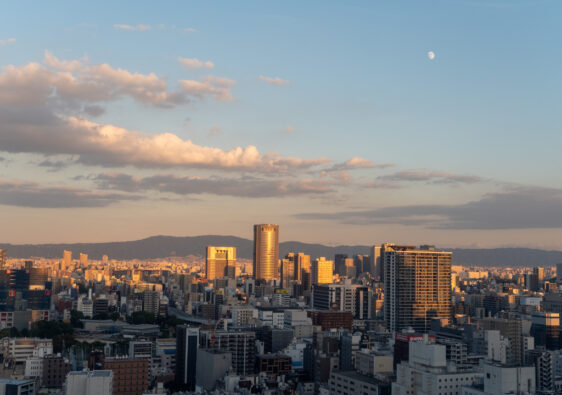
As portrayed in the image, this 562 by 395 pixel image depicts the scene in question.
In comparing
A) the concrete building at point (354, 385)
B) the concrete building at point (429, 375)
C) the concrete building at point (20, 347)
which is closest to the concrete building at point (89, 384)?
the concrete building at point (354, 385)

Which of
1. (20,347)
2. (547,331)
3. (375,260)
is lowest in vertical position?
(20,347)

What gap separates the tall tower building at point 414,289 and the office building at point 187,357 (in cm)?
3355

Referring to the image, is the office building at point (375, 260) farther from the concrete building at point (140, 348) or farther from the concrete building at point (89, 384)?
the concrete building at point (89, 384)

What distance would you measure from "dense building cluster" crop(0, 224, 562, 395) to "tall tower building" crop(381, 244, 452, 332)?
14cm

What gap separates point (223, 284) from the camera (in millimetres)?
162375

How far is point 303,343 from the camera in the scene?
2608 inches

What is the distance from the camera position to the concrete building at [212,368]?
54.0m

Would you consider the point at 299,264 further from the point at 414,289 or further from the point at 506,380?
the point at 506,380

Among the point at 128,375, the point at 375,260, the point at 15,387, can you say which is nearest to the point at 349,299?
the point at 128,375

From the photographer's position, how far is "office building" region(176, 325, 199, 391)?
59.1m

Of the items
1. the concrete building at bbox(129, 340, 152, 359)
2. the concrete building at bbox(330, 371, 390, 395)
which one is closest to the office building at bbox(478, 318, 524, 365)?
the concrete building at bbox(330, 371, 390, 395)

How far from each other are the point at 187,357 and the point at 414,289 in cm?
3700

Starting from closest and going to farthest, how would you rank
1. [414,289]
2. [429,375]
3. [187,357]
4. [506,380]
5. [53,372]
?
[506,380] → [429,375] → [53,372] → [187,357] → [414,289]

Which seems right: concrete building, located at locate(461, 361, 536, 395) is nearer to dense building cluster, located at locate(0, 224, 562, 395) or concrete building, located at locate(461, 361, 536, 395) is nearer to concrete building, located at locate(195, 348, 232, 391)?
Result: dense building cluster, located at locate(0, 224, 562, 395)
